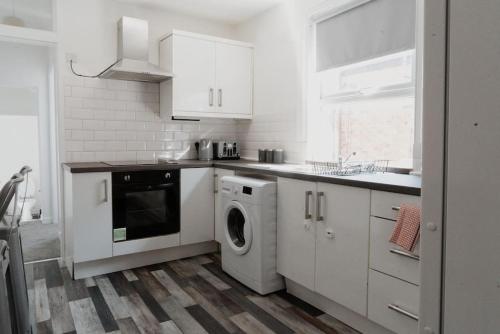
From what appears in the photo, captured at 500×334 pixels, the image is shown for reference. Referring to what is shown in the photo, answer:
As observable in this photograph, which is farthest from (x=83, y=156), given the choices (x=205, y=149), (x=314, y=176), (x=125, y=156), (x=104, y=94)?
(x=314, y=176)

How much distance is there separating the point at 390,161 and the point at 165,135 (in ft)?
7.34

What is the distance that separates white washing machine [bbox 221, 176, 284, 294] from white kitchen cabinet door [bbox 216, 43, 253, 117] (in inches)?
48.2

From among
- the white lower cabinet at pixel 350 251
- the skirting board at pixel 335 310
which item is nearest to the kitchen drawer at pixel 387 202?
the white lower cabinet at pixel 350 251

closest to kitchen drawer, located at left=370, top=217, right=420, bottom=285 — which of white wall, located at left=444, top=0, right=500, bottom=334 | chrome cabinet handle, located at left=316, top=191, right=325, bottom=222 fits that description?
chrome cabinet handle, located at left=316, top=191, right=325, bottom=222

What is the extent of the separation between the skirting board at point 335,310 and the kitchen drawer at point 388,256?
1.31ft

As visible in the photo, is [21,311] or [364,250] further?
[364,250]

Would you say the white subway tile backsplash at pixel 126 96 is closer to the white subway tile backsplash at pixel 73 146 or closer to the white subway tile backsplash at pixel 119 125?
the white subway tile backsplash at pixel 119 125

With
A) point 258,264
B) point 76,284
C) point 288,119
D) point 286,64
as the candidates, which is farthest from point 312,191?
point 76,284

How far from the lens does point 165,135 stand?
153 inches

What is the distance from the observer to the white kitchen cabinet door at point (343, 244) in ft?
6.75

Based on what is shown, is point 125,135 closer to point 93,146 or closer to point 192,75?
point 93,146

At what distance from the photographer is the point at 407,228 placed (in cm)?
170

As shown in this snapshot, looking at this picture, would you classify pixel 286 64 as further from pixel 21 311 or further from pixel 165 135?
pixel 21 311

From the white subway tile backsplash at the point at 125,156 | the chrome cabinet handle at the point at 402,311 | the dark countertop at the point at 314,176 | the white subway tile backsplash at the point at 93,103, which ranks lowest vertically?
the chrome cabinet handle at the point at 402,311
